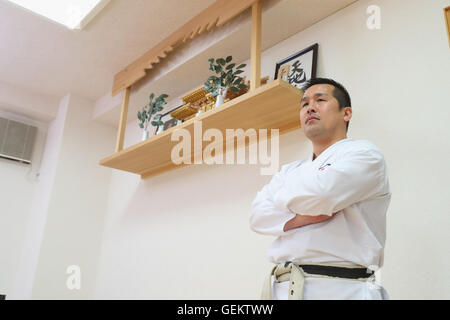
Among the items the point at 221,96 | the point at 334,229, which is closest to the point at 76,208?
the point at 221,96

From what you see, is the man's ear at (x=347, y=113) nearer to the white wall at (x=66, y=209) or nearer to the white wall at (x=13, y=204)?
the white wall at (x=66, y=209)

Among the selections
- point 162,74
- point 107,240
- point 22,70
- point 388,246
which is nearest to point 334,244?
point 388,246

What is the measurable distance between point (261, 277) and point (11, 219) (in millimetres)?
2583

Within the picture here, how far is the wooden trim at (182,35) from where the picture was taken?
2.30m

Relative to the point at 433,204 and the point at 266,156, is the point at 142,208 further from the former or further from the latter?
the point at 433,204

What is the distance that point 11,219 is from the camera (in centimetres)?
353

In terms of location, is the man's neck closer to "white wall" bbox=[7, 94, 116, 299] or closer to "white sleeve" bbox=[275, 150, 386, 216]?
"white sleeve" bbox=[275, 150, 386, 216]

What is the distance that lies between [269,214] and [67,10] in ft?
7.17

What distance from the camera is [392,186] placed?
1.67 m

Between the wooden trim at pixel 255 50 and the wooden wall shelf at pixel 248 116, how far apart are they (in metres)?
0.10

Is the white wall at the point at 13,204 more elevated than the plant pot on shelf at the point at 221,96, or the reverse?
the plant pot on shelf at the point at 221,96

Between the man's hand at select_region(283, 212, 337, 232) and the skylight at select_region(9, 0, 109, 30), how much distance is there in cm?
201

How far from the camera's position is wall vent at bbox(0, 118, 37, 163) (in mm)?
3607

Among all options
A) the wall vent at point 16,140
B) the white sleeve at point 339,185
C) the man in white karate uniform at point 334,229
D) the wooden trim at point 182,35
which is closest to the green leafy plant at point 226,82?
the wooden trim at point 182,35
